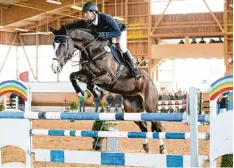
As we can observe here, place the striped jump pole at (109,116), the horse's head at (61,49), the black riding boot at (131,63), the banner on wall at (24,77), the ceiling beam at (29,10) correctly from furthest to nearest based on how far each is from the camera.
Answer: the ceiling beam at (29,10), the black riding boot at (131,63), the horse's head at (61,49), the banner on wall at (24,77), the striped jump pole at (109,116)

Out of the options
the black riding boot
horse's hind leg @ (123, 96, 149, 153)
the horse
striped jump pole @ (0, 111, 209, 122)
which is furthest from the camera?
horse's hind leg @ (123, 96, 149, 153)

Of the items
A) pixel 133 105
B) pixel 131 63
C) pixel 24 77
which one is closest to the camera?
pixel 24 77

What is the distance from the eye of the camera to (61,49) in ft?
16.6

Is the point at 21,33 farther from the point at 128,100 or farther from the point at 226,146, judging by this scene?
the point at 226,146

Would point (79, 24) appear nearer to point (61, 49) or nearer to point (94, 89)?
point (61, 49)

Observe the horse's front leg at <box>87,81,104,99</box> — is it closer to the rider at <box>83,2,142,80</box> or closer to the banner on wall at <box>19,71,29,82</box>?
the rider at <box>83,2,142,80</box>

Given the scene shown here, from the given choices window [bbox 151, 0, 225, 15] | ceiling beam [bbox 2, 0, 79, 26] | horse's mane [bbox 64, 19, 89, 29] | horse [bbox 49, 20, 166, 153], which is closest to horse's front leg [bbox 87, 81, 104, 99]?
horse [bbox 49, 20, 166, 153]

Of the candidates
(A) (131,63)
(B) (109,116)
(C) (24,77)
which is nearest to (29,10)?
(A) (131,63)

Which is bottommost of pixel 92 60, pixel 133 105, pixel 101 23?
pixel 133 105

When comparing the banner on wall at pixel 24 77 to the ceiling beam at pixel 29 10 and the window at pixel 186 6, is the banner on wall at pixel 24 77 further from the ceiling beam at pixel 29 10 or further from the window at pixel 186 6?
the window at pixel 186 6

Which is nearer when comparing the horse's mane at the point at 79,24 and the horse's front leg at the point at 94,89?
the horse's front leg at the point at 94,89

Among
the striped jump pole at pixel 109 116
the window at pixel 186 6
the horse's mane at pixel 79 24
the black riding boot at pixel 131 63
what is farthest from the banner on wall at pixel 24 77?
the window at pixel 186 6

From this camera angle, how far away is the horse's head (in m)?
4.99

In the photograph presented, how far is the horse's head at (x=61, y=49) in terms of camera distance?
16.4 feet
